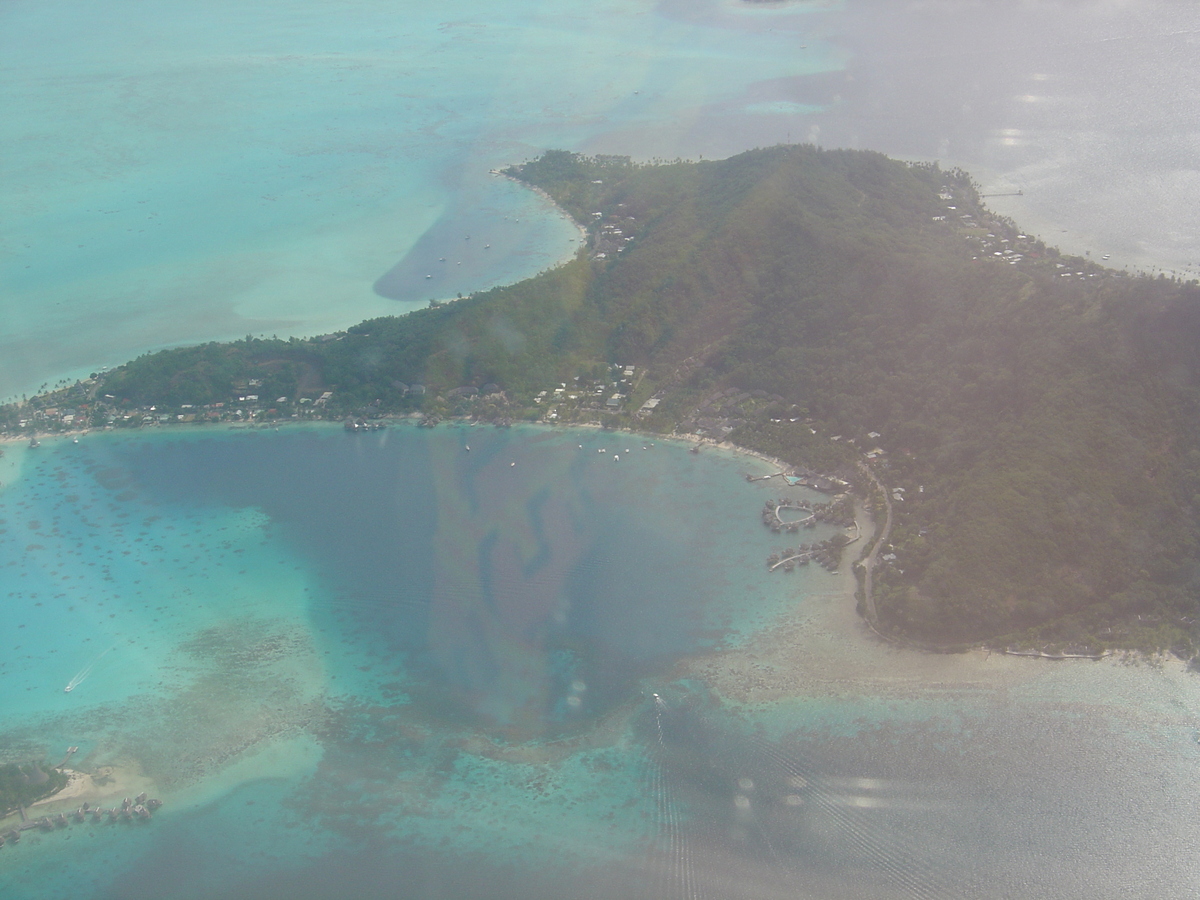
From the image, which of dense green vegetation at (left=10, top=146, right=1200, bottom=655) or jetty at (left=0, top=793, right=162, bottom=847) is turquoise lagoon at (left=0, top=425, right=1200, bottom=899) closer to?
jetty at (left=0, top=793, right=162, bottom=847)

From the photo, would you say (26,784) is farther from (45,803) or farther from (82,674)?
(82,674)

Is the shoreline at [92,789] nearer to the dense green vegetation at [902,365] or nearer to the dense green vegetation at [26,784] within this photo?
the dense green vegetation at [26,784]

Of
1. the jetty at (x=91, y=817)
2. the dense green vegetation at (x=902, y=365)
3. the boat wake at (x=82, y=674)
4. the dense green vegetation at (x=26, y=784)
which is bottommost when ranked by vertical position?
the jetty at (x=91, y=817)

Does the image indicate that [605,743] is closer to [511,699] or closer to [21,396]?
[511,699]

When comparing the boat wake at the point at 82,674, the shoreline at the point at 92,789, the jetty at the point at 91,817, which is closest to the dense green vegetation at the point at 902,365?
the boat wake at the point at 82,674

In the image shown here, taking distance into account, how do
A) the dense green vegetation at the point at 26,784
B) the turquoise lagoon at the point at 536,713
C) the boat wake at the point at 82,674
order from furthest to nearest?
the boat wake at the point at 82,674
the dense green vegetation at the point at 26,784
the turquoise lagoon at the point at 536,713

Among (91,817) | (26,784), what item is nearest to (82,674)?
(26,784)

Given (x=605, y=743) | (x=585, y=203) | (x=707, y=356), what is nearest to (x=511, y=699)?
(x=605, y=743)

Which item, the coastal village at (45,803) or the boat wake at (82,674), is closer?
→ the coastal village at (45,803)
